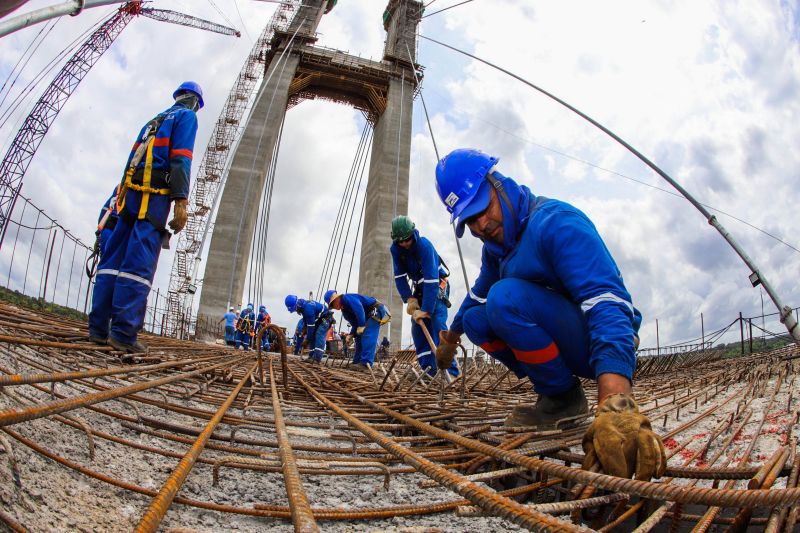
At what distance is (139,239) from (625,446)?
2766 mm

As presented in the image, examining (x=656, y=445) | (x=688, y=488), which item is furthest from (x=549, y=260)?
(x=688, y=488)

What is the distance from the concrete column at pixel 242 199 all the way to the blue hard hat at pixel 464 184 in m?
14.1

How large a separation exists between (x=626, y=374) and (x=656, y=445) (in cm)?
30

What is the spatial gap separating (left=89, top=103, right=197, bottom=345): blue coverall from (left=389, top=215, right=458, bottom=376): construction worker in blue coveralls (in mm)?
2185

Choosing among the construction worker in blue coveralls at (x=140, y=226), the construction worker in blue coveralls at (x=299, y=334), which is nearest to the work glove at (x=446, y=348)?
the construction worker in blue coveralls at (x=140, y=226)

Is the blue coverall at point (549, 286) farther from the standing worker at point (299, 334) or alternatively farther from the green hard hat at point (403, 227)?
the standing worker at point (299, 334)

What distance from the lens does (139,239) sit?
2818 millimetres

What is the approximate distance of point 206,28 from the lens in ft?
116

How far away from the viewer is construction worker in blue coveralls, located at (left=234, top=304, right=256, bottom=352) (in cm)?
1316

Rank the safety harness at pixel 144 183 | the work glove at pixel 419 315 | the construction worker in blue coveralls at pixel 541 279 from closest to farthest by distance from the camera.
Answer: the construction worker in blue coveralls at pixel 541 279, the safety harness at pixel 144 183, the work glove at pixel 419 315

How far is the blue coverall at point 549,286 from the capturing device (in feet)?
4.91

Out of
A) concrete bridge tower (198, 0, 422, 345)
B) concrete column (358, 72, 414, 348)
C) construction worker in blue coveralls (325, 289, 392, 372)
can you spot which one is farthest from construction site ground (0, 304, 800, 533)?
concrete column (358, 72, 414, 348)

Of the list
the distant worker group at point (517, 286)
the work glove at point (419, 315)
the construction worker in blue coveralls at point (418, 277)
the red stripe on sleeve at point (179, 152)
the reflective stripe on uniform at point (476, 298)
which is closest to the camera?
the distant worker group at point (517, 286)

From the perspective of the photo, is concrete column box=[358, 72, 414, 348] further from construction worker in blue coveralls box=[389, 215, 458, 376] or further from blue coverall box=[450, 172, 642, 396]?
blue coverall box=[450, 172, 642, 396]
